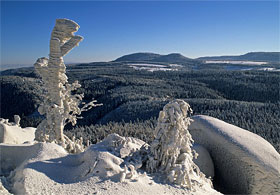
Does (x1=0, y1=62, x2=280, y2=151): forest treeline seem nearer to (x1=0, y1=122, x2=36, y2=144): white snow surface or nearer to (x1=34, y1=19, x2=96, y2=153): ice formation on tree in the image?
(x1=34, y1=19, x2=96, y2=153): ice formation on tree

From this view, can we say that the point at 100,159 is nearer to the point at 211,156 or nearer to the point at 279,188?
the point at 211,156

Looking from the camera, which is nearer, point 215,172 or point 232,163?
point 232,163

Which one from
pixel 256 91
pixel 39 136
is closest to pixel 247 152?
pixel 39 136

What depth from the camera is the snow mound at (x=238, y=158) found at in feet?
35.3

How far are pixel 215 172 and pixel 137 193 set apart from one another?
24.1ft

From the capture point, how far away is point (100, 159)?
838 cm

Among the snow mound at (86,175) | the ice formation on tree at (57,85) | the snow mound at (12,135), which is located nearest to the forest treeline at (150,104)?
the ice formation on tree at (57,85)

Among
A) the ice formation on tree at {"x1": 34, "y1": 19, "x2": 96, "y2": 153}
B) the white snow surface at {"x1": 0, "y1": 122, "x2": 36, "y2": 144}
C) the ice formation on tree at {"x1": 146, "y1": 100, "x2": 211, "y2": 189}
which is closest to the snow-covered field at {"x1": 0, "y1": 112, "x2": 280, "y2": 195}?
the white snow surface at {"x1": 0, "y1": 122, "x2": 36, "y2": 144}

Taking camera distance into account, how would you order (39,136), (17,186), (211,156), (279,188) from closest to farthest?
(17,186)
(279,188)
(39,136)
(211,156)

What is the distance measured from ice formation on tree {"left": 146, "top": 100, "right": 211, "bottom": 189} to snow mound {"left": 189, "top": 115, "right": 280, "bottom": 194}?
3541mm

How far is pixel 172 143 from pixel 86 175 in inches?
130

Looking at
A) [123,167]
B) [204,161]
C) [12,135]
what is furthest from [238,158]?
[12,135]

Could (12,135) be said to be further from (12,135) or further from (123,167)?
(123,167)

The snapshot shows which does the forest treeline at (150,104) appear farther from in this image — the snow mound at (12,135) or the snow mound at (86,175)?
the snow mound at (86,175)
